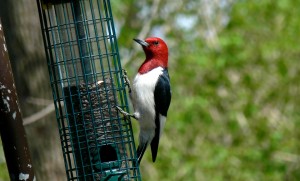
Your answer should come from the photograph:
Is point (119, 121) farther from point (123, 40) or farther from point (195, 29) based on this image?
point (195, 29)

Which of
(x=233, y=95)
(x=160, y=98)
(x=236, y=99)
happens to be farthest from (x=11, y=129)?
(x=233, y=95)

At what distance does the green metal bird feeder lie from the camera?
6168mm

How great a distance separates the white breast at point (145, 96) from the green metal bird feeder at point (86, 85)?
68 centimetres

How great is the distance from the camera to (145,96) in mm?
7102

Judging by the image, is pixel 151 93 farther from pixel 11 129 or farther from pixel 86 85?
pixel 11 129

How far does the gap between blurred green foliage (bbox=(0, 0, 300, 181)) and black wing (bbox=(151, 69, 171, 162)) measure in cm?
517

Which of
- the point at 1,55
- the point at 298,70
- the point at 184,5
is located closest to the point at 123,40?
the point at 184,5

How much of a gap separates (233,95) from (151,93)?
7.03 m

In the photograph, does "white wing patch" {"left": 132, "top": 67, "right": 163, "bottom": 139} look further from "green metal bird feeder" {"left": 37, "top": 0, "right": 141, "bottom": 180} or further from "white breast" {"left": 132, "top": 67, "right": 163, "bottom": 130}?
"green metal bird feeder" {"left": 37, "top": 0, "right": 141, "bottom": 180}

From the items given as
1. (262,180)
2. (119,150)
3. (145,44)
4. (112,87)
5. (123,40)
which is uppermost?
(123,40)

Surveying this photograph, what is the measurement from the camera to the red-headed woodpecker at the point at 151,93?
7.07 meters

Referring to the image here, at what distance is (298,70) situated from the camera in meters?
13.5

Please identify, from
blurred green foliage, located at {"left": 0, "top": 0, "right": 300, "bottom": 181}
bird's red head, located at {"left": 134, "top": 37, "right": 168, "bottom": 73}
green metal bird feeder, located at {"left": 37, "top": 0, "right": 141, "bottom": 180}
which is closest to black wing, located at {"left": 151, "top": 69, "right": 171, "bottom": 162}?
bird's red head, located at {"left": 134, "top": 37, "right": 168, "bottom": 73}

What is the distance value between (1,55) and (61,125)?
7.38 ft
